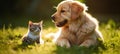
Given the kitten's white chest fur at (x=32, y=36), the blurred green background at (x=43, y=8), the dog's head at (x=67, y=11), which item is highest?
the blurred green background at (x=43, y=8)

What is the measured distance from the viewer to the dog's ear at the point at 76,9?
9203mm

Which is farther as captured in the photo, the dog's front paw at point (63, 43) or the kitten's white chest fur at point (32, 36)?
the kitten's white chest fur at point (32, 36)

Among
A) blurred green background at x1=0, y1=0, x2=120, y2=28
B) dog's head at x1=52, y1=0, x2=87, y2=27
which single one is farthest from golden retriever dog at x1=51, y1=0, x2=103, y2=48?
blurred green background at x1=0, y1=0, x2=120, y2=28

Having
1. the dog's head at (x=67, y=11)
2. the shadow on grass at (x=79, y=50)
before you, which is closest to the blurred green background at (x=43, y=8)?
the dog's head at (x=67, y=11)

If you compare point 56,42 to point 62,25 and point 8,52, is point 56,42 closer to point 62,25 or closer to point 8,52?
point 62,25

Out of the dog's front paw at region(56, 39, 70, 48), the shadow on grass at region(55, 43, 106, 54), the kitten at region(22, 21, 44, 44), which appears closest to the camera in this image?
the shadow on grass at region(55, 43, 106, 54)

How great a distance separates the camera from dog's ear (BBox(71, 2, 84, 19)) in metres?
9.20

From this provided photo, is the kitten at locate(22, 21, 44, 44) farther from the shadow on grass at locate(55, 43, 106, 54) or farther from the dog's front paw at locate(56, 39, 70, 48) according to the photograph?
the shadow on grass at locate(55, 43, 106, 54)

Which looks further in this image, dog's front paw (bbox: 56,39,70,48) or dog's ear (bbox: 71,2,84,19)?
dog's ear (bbox: 71,2,84,19)

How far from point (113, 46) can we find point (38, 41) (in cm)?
180

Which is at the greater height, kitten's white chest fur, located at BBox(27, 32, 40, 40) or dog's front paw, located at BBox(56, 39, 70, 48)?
kitten's white chest fur, located at BBox(27, 32, 40, 40)

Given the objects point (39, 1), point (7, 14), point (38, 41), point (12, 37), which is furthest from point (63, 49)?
point (39, 1)

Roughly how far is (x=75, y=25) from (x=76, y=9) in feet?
1.20

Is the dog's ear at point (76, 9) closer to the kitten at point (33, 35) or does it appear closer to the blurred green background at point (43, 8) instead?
the kitten at point (33, 35)
